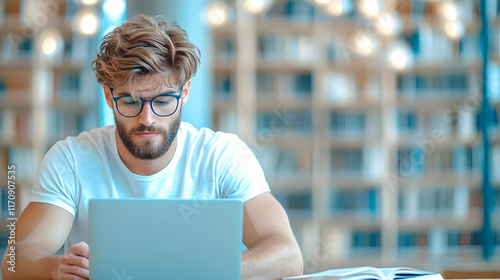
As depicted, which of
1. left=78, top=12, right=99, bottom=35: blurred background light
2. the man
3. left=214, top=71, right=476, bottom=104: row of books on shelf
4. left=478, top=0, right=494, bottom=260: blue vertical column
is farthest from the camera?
left=214, top=71, right=476, bottom=104: row of books on shelf

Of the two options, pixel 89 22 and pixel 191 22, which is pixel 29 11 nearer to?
pixel 89 22

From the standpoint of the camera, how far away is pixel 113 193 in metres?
1.51

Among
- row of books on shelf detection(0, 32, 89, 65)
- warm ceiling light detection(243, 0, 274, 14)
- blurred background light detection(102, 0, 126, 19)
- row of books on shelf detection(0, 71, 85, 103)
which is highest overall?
warm ceiling light detection(243, 0, 274, 14)

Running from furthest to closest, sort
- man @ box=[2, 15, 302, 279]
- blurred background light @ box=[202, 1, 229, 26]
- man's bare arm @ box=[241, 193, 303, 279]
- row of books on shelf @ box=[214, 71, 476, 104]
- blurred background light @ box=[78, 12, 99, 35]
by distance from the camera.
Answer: row of books on shelf @ box=[214, 71, 476, 104], blurred background light @ box=[202, 1, 229, 26], blurred background light @ box=[78, 12, 99, 35], man @ box=[2, 15, 302, 279], man's bare arm @ box=[241, 193, 303, 279]

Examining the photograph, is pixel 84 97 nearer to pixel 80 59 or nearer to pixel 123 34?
pixel 80 59

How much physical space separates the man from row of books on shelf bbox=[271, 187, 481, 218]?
2908mm

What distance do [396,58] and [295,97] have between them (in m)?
0.81

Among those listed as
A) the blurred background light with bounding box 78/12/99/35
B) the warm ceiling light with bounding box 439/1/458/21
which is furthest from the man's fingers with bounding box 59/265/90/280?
the warm ceiling light with bounding box 439/1/458/21

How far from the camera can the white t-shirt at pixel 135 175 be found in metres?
1.48

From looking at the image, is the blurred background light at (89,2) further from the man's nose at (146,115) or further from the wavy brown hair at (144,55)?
the man's nose at (146,115)

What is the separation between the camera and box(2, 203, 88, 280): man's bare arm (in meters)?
1.20

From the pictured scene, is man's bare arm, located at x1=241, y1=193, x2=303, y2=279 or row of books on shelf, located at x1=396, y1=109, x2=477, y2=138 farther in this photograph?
row of books on shelf, located at x1=396, y1=109, x2=477, y2=138

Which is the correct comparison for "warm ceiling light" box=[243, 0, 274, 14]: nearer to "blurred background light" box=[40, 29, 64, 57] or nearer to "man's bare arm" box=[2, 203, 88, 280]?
"blurred background light" box=[40, 29, 64, 57]

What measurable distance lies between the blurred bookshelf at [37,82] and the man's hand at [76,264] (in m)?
3.26
